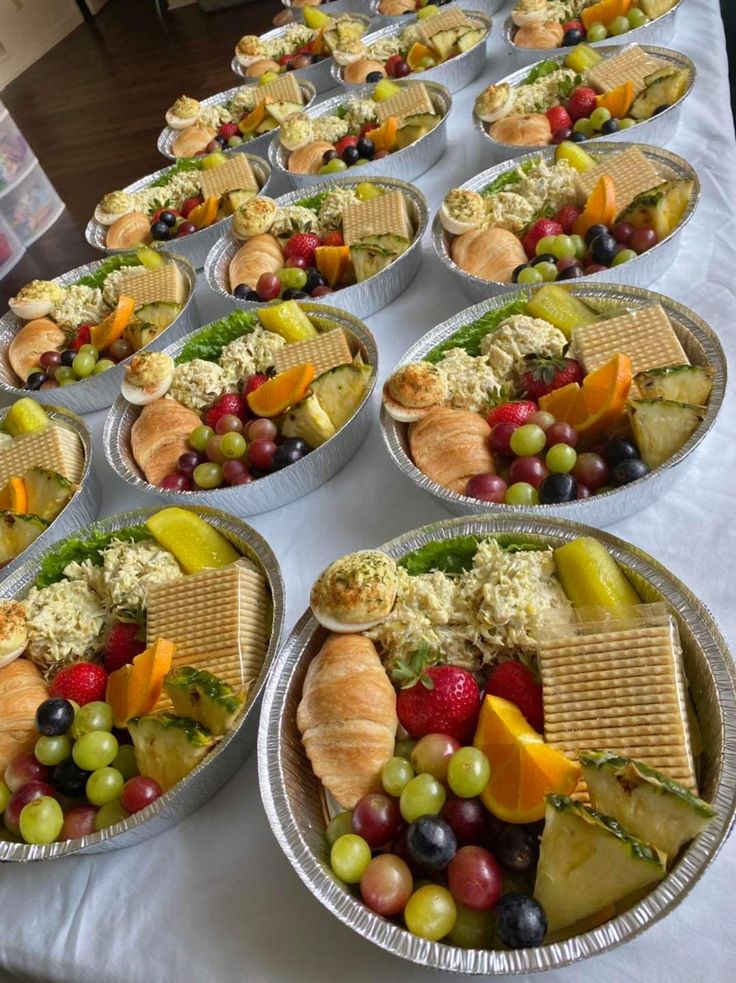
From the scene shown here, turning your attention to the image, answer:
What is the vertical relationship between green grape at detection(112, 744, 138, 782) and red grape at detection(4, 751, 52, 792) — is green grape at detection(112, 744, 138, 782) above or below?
below

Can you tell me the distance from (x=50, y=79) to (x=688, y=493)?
8.33m

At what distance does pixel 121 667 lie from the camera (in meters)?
1.45

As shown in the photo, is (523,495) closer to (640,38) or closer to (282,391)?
(282,391)

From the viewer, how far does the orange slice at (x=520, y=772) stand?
1.00 m

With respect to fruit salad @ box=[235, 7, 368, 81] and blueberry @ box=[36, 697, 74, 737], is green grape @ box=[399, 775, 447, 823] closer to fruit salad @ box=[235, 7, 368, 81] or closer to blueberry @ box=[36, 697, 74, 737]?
blueberry @ box=[36, 697, 74, 737]

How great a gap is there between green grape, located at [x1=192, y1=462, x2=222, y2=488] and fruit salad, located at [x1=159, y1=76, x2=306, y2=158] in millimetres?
1902

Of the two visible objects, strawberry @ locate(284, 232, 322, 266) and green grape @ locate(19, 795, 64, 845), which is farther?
strawberry @ locate(284, 232, 322, 266)

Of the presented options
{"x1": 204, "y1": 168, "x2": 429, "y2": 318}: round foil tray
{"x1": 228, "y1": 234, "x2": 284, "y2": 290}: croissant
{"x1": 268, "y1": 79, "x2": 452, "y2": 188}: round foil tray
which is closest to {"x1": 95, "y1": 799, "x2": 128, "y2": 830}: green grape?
{"x1": 204, "y1": 168, "x2": 429, "y2": 318}: round foil tray

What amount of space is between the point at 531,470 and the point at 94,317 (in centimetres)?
163

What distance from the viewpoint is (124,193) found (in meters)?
2.86

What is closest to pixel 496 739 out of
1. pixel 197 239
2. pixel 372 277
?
pixel 372 277

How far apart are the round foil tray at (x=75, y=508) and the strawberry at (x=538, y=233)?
125 cm

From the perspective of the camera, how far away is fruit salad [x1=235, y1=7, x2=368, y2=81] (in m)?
3.39

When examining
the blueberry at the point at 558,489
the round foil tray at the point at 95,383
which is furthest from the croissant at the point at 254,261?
the blueberry at the point at 558,489
